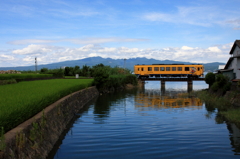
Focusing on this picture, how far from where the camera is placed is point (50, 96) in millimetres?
12977

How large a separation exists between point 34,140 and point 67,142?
2.75 meters

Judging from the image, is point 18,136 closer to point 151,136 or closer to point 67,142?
point 67,142

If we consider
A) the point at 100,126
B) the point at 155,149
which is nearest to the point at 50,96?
the point at 100,126

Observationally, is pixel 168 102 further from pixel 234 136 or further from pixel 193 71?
pixel 193 71

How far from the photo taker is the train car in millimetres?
50906

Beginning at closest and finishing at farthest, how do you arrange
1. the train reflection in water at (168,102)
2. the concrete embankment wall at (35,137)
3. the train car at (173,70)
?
1. the concrete embankment wall at (35,137)
2. the train reflection in water at (168,102)
3. the train car at (173,70)

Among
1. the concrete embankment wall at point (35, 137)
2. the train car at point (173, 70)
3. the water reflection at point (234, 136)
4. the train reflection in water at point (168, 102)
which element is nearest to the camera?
the concrete embankment wall at point (35, 137)

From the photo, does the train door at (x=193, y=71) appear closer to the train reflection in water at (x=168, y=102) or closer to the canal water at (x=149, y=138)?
the train reflection in water at (x=168, y=102)

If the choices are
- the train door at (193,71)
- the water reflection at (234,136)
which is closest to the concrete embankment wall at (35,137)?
the water reflection at (234,136)

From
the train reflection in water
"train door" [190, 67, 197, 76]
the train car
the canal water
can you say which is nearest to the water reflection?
the canal water

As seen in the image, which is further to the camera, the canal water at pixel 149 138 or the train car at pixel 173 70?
the train car at pixel 173 70

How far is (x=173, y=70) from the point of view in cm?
5106

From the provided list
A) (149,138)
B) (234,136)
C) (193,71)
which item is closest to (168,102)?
(234,136)

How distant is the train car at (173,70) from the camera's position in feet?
167
